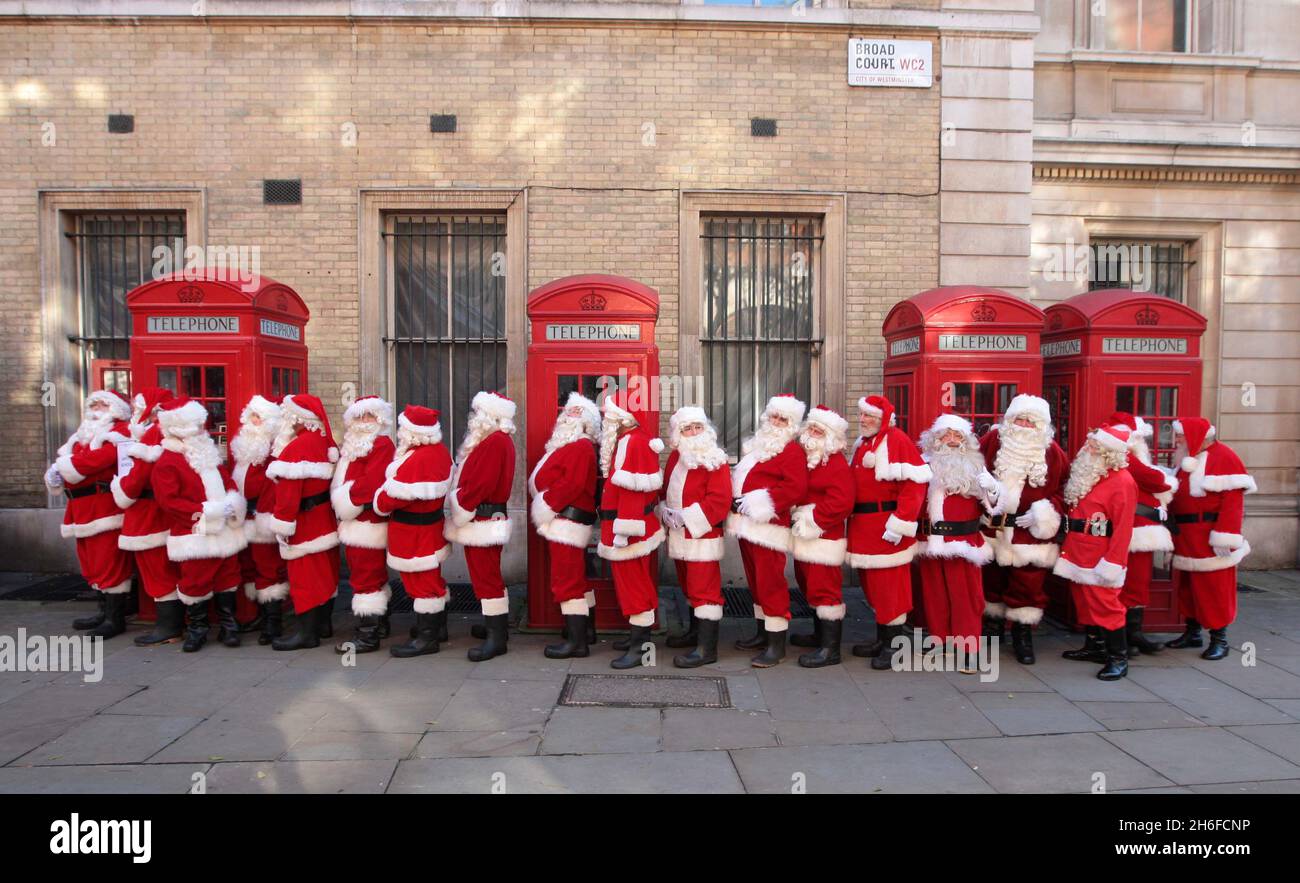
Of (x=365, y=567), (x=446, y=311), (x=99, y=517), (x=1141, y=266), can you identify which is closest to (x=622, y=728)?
(x=365, y=567)

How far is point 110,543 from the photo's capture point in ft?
22.3

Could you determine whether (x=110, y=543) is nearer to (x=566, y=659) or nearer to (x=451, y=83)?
(x=566, y=659)

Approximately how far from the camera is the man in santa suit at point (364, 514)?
636cm

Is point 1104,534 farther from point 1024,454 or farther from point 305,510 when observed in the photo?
point 305,510

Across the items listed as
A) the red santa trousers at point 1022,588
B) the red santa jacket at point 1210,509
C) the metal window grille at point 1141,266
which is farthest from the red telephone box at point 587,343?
the metal window grille at point 1141,266

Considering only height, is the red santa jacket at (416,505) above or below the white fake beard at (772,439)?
below

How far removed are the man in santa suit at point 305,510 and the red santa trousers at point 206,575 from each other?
0.44 metres

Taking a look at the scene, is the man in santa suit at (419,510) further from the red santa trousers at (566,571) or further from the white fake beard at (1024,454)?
the white fake beard at (1024,454)

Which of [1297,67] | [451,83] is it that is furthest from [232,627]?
[1297,67]

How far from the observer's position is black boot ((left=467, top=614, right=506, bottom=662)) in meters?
6.39

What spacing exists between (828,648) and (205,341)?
5.50 m

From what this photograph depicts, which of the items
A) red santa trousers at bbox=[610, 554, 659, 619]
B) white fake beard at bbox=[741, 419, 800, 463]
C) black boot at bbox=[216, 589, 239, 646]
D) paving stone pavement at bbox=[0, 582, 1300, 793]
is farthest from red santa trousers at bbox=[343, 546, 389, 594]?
white fake beard at bbox=[741, 419, 800, 463]

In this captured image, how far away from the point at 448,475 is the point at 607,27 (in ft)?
17.5

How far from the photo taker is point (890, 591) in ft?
20.4
